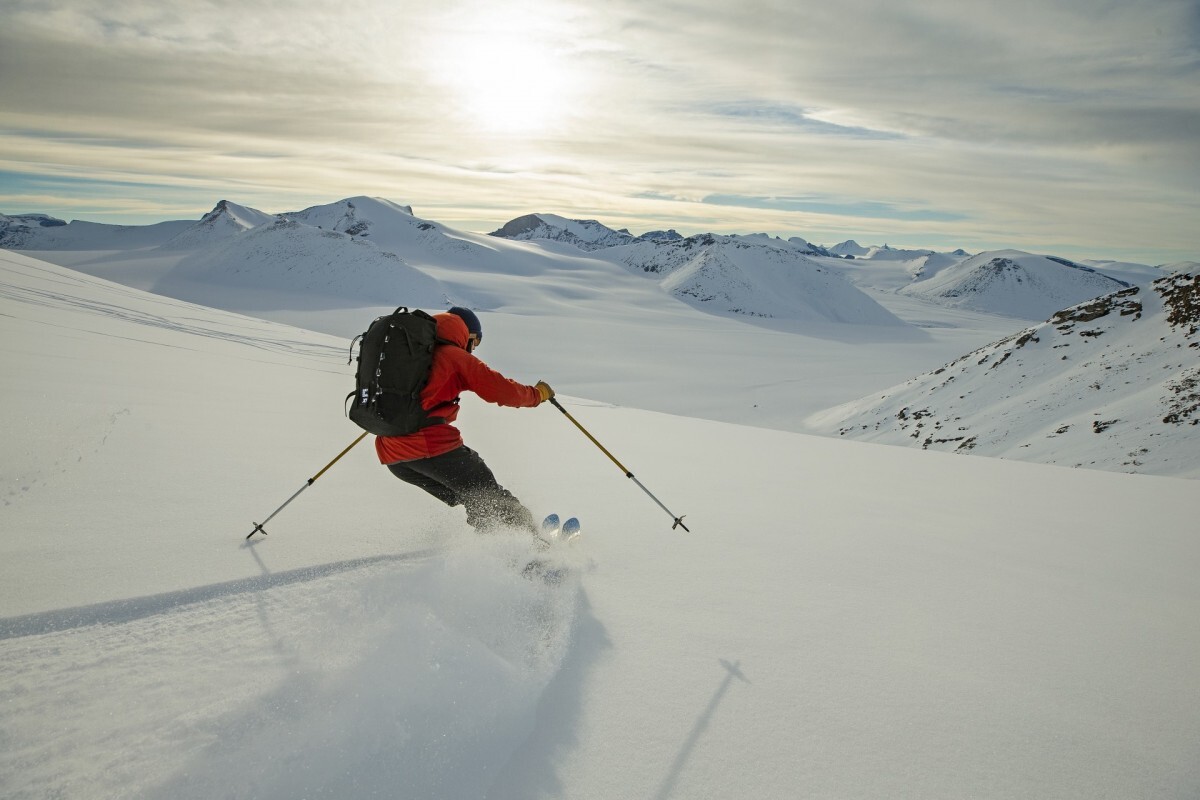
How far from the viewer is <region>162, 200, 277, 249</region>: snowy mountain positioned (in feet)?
428

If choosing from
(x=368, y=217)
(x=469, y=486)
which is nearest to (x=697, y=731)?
(x=469, y=486)

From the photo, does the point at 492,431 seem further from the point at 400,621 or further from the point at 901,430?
the point at 901,430

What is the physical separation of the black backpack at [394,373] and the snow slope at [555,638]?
88cm

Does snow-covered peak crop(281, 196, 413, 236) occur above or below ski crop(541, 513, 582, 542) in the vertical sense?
above

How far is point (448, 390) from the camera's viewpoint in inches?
155

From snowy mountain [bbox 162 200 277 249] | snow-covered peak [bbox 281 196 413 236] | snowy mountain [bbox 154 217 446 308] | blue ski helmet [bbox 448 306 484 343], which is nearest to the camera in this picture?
blue ski helmet [bbox 448 306 484 343]

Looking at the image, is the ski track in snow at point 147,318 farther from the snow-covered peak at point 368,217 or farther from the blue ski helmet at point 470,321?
the snow-covered peak at point 368,217

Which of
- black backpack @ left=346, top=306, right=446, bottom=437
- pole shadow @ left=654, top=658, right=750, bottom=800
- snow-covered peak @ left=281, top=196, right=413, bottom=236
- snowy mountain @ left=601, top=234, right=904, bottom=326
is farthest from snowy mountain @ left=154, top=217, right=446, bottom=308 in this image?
snow-covered peak @ left=281, top=196, right=413, bottom=236

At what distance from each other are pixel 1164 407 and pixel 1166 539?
14185 mm

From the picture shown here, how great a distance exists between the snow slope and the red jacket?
0.68 metres

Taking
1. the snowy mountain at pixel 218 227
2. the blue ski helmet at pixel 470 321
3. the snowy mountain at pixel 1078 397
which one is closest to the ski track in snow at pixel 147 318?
the blue ski helmet at pixel 470 321

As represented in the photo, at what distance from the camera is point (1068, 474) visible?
786 cm

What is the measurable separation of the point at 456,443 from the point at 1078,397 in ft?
68.9

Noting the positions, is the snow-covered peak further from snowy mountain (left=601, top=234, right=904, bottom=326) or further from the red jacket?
the red jacket
